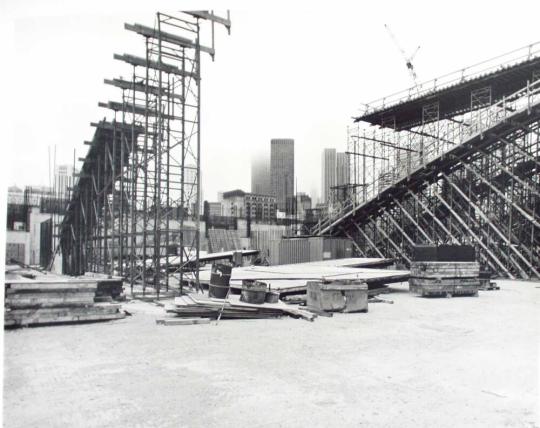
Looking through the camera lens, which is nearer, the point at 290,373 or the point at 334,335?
the point at 290,373

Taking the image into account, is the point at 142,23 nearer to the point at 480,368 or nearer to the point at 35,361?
the point at 35,361

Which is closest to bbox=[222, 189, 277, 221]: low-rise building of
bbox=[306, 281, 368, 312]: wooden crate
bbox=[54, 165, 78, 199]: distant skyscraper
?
bbox=[54, 165, 78, 199]: distant skyscraper

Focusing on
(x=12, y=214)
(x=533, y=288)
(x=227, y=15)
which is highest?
(x=227, y=15)

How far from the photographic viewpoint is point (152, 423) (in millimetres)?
5059

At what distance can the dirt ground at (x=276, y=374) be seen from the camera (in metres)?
5.30

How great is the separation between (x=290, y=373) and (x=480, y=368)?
3.03 meters

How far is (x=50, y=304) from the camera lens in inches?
428

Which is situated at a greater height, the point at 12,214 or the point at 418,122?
A: the point at 418,122

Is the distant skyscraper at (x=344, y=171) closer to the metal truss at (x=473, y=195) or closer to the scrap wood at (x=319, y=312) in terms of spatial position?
the metal truss at (x=473, y=195)

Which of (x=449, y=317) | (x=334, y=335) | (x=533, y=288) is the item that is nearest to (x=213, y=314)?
(x=334, y=335)

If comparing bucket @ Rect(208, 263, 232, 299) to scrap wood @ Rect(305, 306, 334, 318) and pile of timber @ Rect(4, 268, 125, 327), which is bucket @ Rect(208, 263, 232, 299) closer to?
scrap wood @ Rect(305, 306, 334, 318)

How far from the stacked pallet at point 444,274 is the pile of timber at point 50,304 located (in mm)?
10772

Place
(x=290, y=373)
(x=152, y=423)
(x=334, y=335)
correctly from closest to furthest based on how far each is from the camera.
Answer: (x=152, y=423)
(x=290, y=373)
(x=334, y=335)

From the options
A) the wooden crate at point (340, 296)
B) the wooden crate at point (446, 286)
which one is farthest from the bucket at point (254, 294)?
the wooden crate at point (446, 286)
